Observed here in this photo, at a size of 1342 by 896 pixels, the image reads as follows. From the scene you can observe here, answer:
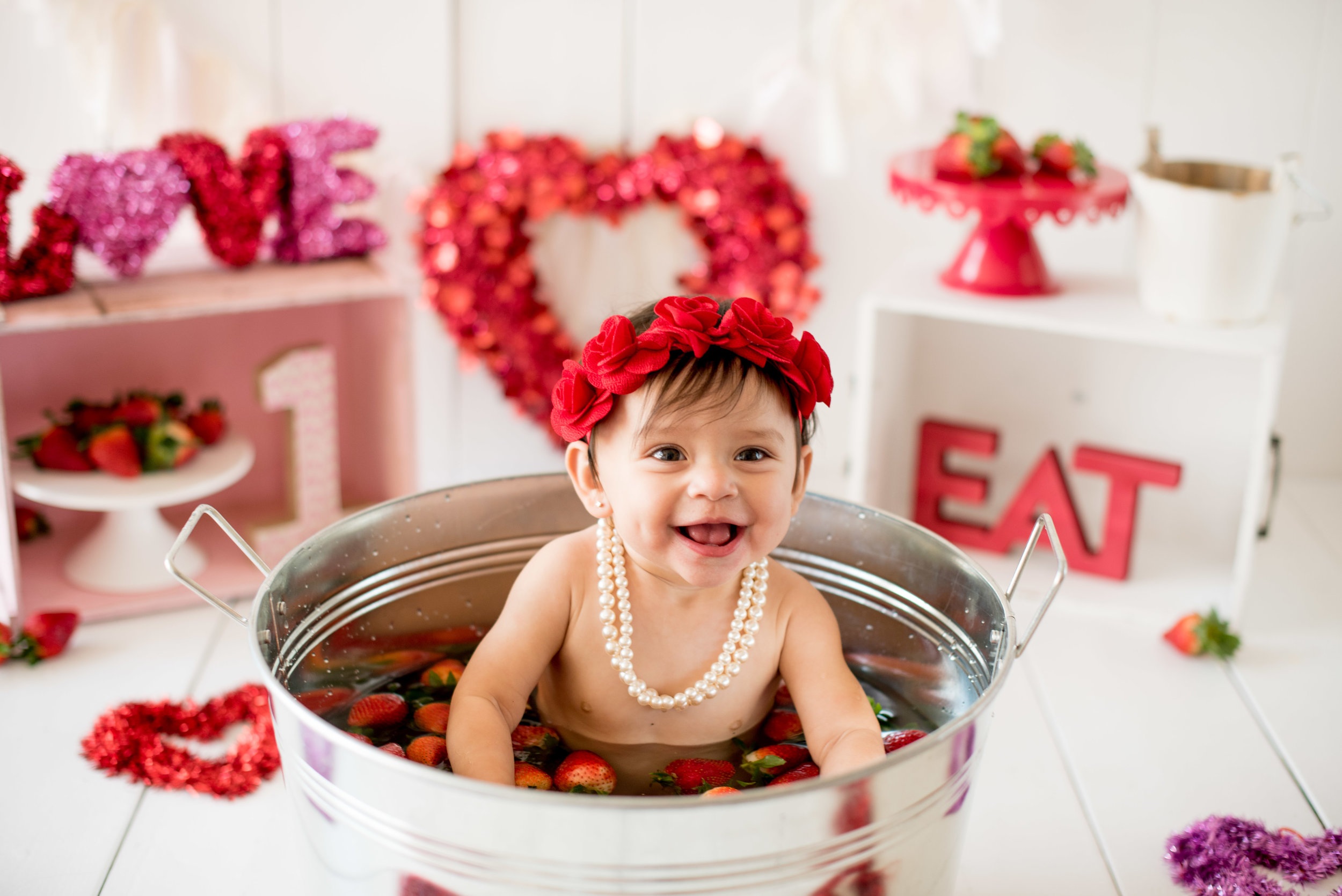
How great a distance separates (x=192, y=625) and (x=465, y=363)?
0.57 metres

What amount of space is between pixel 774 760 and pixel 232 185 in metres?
1.01

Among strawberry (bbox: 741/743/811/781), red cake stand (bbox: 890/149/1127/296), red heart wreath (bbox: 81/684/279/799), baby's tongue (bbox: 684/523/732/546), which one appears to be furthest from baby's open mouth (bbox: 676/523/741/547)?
red cake stand (bbox: 890/149/1127/296)

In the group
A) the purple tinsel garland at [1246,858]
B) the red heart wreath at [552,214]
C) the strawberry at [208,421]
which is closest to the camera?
the purple tinsel garland at [1246,858]

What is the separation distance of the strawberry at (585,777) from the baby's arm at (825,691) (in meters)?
0.17

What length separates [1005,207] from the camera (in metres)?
1.59

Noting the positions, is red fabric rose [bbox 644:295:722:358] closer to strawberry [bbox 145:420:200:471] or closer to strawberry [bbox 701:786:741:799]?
strawberry [bbox 701:786:741:799]

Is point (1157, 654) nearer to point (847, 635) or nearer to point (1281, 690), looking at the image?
point (1281, 690)

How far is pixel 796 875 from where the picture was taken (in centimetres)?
81

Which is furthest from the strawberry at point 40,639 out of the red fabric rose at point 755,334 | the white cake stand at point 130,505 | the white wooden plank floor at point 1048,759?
the red fabric rose at point 755,334

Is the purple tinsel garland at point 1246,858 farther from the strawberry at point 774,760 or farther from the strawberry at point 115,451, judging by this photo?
the strawberry at point 115,451

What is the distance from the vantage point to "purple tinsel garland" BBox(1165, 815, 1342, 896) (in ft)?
3.81

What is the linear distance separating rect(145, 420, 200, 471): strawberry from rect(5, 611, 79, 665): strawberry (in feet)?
0.77

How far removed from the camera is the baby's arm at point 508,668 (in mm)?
1017

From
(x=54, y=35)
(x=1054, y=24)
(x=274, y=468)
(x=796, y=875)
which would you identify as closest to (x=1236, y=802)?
(x=796, y=875)
